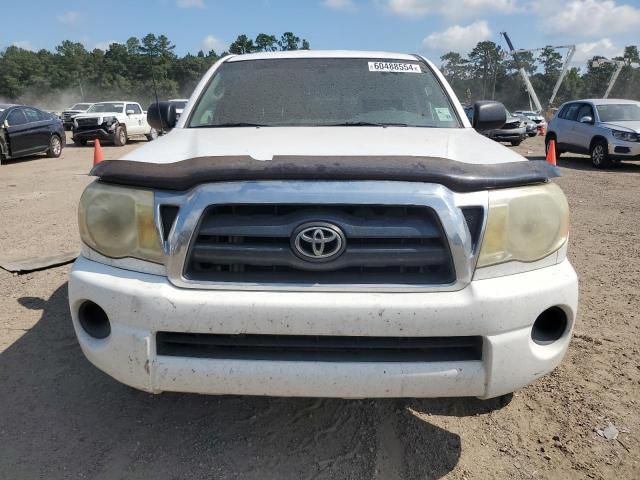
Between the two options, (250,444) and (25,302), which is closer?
(250,444)

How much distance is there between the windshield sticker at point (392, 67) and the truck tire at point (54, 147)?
14.5 meters

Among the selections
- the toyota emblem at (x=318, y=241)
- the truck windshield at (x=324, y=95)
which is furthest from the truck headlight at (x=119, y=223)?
the truck windshield at (x=324, y=95)

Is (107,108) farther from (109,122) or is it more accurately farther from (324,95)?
(324,95)

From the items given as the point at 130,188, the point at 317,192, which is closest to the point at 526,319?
the point at 317,192

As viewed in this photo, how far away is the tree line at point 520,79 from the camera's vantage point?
75312 millimetres

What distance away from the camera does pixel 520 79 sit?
8638 cm

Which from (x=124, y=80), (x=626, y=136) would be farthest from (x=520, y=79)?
(x=626, y=136)

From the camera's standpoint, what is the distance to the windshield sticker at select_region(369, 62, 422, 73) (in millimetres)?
3522

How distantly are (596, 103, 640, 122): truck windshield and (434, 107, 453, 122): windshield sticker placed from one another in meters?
12.0

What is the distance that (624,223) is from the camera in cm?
702

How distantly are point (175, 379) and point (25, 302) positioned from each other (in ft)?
8.98

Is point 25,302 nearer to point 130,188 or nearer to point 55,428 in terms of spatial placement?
point 55,428

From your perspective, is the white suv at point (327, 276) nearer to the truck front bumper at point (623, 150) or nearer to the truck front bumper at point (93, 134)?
the truck front bumper at point (623, 150)

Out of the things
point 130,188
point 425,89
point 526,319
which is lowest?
point 526,319
